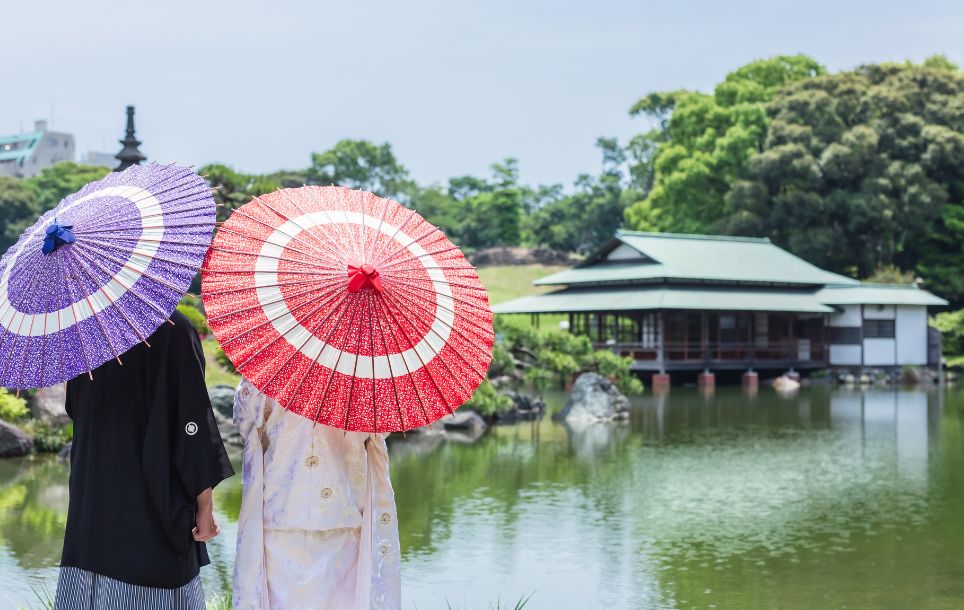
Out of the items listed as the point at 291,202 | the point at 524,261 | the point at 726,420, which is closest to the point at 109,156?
the point at 524,261

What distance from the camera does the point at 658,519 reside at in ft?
30.8

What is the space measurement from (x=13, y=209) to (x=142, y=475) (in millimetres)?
44657

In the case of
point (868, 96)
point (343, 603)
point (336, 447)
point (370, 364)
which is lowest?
point (343, 603)

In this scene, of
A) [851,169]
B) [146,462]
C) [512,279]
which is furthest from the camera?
[512,279]

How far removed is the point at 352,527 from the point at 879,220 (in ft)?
106

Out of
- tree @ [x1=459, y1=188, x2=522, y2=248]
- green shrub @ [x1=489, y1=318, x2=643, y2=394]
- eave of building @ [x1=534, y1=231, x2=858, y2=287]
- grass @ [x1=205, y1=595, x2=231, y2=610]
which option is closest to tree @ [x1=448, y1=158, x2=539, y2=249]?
tree @ [x1=459, y1=188, x2=522, y2=248]

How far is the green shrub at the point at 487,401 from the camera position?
625 inches

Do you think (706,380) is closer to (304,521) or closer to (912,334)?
(912,334)

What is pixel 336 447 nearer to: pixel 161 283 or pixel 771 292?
pixel 161 283

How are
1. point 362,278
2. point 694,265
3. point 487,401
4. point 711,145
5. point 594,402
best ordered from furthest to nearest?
1. point 711,145
2. point 694,265
3. point 594,402
4. point 487,401
5. point 362,278

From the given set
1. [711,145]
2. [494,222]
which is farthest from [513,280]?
[711,145]

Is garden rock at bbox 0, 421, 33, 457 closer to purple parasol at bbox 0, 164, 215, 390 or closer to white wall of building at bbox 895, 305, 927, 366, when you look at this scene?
purple parasol at bbox 0, 164, 215, 390

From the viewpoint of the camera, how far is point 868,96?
34.2 m

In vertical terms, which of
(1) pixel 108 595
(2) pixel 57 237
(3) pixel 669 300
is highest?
(2) pixel 57 237
